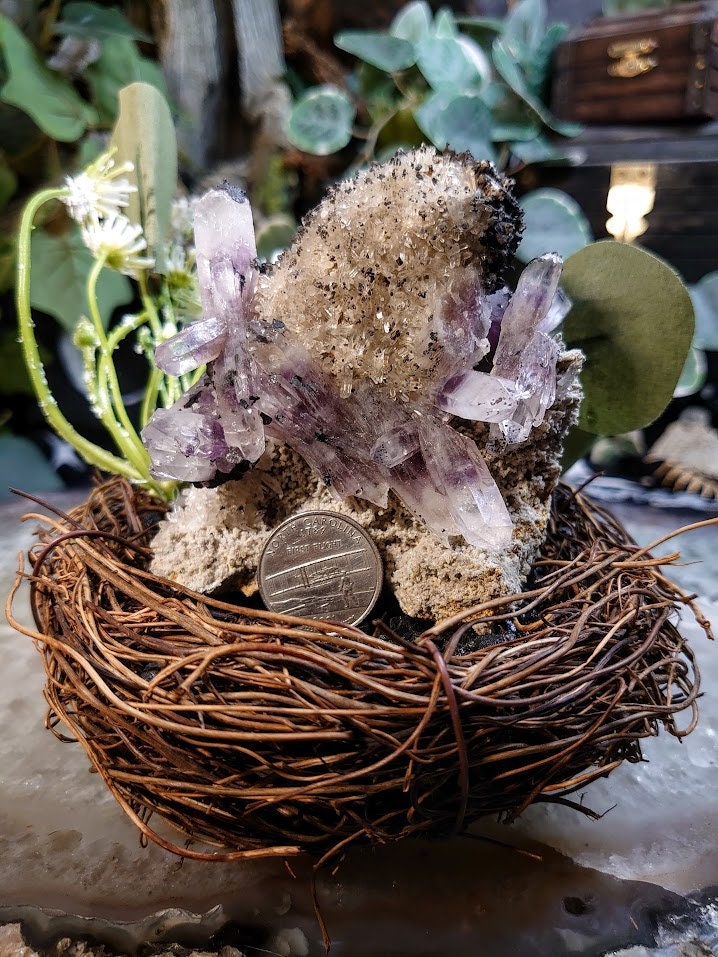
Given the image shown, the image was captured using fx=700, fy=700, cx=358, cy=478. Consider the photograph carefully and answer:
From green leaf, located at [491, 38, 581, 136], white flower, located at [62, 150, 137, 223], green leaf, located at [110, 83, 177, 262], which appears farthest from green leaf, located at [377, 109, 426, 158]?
white flower, located at [62, 150, 137, 223]

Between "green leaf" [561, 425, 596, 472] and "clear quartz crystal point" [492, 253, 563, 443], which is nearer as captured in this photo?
"clear quartz crystal point" [492, 253, 563, 443]

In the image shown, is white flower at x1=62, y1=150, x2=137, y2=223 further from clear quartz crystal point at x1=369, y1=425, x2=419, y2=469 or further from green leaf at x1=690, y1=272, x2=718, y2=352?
green leaf at x1=690, y1=272, x2=718, y2=352

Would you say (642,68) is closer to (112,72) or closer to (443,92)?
(443,92)

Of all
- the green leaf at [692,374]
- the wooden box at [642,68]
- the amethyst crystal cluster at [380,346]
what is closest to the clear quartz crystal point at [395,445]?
the amethyst crystal cluster at [380,346]

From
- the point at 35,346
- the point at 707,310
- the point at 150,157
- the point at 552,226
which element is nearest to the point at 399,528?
the point at 35,346

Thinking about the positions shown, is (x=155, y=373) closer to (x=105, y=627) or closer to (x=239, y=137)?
(x=105, y=627)

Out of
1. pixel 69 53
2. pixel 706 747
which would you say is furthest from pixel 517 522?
pixel 69 53
